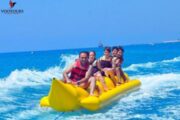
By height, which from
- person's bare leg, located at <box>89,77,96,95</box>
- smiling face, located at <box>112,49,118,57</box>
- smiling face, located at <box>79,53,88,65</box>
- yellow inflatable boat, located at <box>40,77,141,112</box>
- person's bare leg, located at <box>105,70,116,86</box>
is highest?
smiling face, located at <box>112,49,118,57</box>

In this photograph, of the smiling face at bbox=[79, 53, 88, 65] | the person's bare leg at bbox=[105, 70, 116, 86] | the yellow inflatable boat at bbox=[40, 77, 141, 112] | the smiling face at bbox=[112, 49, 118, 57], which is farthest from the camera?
the smiling face at bbox=[112, 49, 118, 57]

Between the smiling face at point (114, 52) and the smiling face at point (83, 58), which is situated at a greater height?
the smiling face at point (114, 52)

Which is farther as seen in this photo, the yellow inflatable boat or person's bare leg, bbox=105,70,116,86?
person's bare leg, bbox=105,70,116,86

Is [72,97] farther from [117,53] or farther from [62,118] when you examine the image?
[117,53]

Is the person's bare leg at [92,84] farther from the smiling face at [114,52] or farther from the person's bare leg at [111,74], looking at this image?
the smiling face at [114,52]

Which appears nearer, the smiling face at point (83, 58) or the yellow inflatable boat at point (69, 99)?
the yellow inflatable boat at point (69, 99)

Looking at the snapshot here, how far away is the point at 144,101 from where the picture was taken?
6.79 metres

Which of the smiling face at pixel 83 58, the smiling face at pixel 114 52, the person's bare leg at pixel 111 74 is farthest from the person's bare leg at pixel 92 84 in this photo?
the smiling face at pixel 114 52

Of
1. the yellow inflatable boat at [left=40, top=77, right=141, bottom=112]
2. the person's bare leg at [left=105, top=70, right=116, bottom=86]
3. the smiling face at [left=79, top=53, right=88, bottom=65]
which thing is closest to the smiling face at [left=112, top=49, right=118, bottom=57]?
the person's bare leg at [left=105, top=70, right=116, bottom=86]

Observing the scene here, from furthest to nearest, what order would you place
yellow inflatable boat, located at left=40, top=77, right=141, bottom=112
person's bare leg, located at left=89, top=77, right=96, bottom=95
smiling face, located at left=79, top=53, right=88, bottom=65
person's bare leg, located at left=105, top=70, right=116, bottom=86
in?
person's bare leg, located at left=105, top=70, right=116, bottom=86, smiling face, located at left=79, top=53, right=88, bottom=65, person's bare leg, located at left=89, top=77, right=96, bottom=95, yellow inflatable boat, located at left=40, top=77, right=141, bottom=112

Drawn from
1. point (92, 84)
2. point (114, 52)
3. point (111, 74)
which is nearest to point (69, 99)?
point (92, 84)

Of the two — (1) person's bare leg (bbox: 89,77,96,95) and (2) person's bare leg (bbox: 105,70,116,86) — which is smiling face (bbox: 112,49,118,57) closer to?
(2) person's bare leg (bbox: 105,70,116,86)

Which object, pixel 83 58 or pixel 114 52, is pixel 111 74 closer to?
pixel 114 52

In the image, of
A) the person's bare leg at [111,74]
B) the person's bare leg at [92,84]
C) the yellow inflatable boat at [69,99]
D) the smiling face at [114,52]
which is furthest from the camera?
the smiling face at [114,52]
